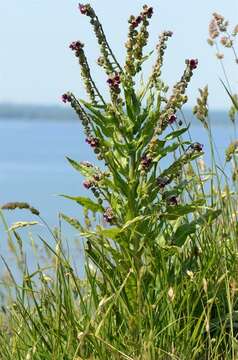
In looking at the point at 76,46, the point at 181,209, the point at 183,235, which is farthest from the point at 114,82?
the point at 183,235

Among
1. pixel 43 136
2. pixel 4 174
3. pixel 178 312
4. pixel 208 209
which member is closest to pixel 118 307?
pixel 178 312

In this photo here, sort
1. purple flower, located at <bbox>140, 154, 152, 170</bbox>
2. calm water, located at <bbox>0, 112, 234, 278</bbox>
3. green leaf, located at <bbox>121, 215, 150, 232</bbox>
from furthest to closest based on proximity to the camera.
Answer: calm water, located at <bbox>0, 112, 234, 278</bbox> < purple flower, located at <bbox>140, 154, 152, 170</bbox> < green leaf, located at <bbox>121, 215, 150, 232</bbox>

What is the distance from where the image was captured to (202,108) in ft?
14.8

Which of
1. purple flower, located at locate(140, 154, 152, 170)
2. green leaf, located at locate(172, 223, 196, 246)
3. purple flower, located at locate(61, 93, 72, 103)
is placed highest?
purple flower, located at locate(61, 93, 72, 103)

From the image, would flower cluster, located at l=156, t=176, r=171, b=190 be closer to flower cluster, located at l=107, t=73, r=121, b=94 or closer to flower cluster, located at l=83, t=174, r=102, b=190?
flower cluster, located at l=83, t=174, r=102, b=190

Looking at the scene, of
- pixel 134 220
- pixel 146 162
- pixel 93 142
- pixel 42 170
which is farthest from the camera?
pixel 42 170

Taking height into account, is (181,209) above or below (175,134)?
below

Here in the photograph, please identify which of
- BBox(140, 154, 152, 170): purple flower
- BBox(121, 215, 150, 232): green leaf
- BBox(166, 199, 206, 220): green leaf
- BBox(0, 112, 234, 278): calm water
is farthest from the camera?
→ BBox(0, 112, 234, 278): calm water

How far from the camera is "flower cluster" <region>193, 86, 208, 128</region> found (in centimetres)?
443

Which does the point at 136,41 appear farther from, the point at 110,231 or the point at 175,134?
the point at 110,231

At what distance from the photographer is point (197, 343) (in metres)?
3.74

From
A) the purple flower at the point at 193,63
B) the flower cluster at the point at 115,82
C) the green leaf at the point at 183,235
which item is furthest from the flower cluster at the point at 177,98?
the green leaf at the point at 183,235

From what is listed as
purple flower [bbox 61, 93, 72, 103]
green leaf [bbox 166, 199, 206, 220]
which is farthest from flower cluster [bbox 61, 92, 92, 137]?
green leaf [bbox 166, 199, 206, 220]

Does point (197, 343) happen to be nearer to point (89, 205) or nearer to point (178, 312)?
point (178, 312)
